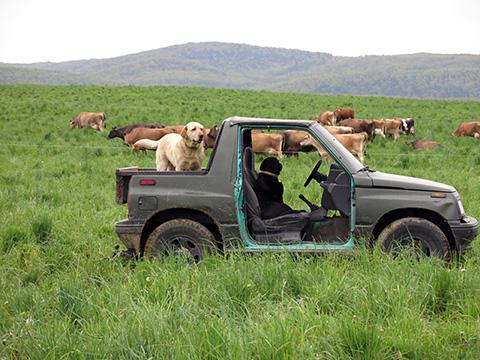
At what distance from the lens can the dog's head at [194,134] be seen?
758 cm

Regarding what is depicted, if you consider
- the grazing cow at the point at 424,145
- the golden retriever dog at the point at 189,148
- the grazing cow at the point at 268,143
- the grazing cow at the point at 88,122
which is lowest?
the grazing cow at the point at 424,145

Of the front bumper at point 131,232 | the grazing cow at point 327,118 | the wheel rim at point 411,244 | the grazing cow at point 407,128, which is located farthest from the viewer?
the grazing cow at point 327,118

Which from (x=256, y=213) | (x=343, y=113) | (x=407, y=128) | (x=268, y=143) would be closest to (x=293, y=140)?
(x=268, y=143)

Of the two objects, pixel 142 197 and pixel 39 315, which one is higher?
pixel 142 197

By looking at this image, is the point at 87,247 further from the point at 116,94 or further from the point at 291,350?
the point at 116,94

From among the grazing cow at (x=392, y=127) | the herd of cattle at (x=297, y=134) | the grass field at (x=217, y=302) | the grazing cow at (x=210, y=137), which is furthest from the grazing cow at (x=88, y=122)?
the grass field at (x=217, y=302)

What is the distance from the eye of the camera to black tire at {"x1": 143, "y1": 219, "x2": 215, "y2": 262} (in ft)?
18.4

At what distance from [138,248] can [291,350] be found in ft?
9.31

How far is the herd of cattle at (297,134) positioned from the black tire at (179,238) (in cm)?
639

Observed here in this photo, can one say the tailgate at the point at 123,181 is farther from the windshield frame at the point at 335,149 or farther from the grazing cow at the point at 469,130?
the grazing cow at the point at 469,130

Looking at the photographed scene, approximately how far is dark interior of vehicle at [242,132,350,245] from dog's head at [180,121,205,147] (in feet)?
4.72

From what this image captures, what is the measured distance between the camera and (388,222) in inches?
226

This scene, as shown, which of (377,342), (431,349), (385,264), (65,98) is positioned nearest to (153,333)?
(377,342)

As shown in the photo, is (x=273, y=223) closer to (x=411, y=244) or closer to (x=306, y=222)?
(x=306, y=222)
